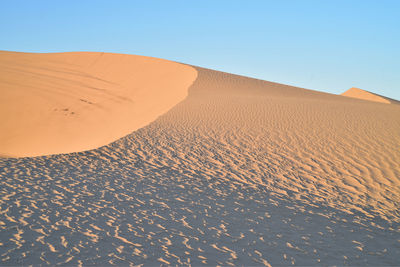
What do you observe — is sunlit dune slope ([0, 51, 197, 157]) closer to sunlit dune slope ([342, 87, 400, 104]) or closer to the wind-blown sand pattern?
the wind-blown sand pattern

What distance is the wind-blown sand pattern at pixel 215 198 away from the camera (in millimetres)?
4508

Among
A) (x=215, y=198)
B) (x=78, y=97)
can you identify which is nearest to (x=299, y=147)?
(x=215, y=198)

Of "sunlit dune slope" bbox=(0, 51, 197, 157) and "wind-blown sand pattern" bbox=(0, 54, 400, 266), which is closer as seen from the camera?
"wind-blown sand pattern" bbox=(0, 54, 400, 266)

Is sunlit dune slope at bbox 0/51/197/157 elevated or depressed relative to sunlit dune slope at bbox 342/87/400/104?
depressed

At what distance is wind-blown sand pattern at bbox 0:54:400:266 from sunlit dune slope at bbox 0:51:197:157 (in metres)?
2.91

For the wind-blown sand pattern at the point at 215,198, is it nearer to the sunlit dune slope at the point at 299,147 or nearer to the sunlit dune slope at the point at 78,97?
the sunlit dune slope at the point at 299,147

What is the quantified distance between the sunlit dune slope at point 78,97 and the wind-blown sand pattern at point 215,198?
291 centimetres

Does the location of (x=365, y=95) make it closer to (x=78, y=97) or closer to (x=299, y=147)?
(x=78, y=97)

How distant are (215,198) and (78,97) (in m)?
15.8

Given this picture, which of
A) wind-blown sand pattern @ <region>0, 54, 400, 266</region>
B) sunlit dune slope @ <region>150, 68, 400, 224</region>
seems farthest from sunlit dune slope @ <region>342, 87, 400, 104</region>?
wind-blown sand pattern @ <region>0, 54, 400, 266</region>

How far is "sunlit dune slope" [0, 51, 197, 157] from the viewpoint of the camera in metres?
13.8

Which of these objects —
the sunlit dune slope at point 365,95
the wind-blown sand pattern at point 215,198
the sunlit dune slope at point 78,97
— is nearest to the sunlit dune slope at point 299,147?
the wind-blown sand pattern at point 215,198

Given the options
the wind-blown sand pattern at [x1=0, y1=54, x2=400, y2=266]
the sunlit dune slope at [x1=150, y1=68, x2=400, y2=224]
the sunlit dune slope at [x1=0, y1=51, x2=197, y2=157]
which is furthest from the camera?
the sunlit dune slope at [x1=0, y1=51, x2=197, y2=157]

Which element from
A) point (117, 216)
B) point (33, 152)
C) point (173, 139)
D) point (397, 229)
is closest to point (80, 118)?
point (33, 152)
